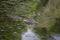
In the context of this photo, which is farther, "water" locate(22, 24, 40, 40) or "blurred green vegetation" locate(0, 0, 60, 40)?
"blurred green vegetation" locate(0, 0, 60, 40)

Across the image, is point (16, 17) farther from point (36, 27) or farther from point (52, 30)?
point (52, 30)

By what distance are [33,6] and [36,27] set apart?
1107mm

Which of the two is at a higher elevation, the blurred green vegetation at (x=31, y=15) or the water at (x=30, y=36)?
the blurred green vegetation at (x=31, y=15)

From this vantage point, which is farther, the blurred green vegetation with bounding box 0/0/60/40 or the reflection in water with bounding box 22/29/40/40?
the blurred green vegetation with bounding box 0/0/60/40

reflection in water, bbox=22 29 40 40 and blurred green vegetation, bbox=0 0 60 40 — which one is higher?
blurred green vegetation, bbox=0 0 60 40

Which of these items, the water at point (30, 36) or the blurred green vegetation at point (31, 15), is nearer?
the water at point (30, 36)

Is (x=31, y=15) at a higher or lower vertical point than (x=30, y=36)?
higher

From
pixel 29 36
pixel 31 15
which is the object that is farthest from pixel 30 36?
pixel 31 15

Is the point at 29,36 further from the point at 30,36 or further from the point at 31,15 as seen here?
the point at 31,15

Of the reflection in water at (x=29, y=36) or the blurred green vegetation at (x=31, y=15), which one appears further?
the blurred green vegetation at (x=31, y=15)

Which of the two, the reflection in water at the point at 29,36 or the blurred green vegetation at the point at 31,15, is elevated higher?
the blurred green vegetation at the point at 31,15

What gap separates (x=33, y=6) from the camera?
4.61 metres

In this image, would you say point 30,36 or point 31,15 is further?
point 31,15

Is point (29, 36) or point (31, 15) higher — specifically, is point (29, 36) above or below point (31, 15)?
below
